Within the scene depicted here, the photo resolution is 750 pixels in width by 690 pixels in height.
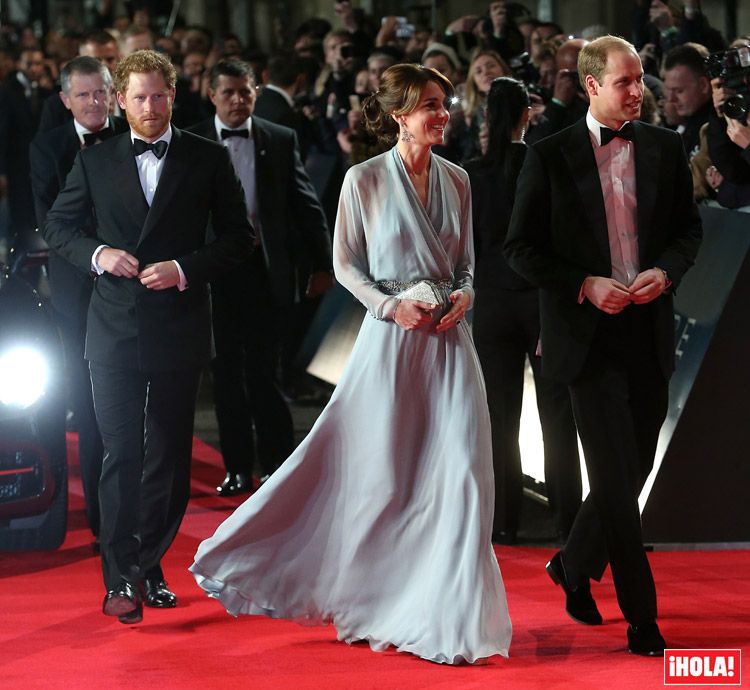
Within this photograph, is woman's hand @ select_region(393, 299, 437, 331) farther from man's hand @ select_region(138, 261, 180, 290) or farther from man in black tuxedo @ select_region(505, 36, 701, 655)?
man's hand @ select_region(138, 261, 180, 290)

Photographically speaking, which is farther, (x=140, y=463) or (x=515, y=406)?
(x=515, y=406)

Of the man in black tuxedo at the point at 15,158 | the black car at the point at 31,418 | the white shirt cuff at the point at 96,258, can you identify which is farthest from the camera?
the man in black tuxedo at the point at 15,158

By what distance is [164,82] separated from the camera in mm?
6043

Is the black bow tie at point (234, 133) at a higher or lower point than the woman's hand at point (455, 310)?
higher

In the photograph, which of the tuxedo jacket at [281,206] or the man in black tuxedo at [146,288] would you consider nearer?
the man in black tuxedo at [146,288]

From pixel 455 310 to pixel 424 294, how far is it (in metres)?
0.12

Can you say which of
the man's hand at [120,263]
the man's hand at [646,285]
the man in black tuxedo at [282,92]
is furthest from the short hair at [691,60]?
→ the man's hand at [120,263]

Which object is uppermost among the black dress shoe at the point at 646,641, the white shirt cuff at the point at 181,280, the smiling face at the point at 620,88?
the smiling face at the point at 620,88

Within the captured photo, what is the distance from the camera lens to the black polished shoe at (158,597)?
624 centimetres

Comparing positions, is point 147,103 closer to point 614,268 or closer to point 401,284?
point 401,284

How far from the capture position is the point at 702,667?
5254mm

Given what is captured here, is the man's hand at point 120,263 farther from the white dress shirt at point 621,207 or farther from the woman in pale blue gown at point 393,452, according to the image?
the white dress shirt at point 621,207

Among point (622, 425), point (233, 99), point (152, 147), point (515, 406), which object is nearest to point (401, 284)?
point (622, 425)

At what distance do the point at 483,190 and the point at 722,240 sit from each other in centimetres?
107
